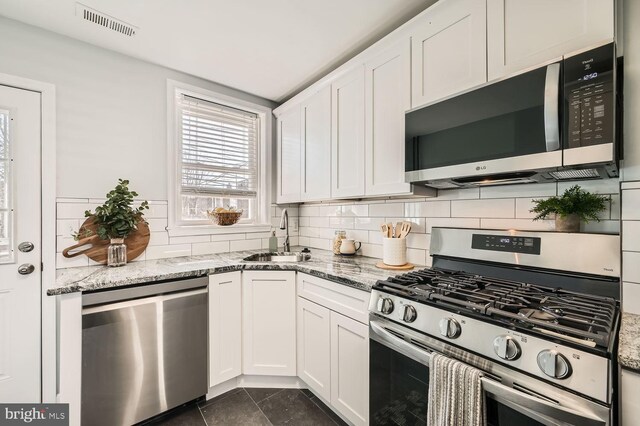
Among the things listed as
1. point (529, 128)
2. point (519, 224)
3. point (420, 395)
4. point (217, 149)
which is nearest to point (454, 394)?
point (420, 395)

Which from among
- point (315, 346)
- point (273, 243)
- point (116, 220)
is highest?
point (116, 220)

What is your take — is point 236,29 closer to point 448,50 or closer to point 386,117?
point 386,117

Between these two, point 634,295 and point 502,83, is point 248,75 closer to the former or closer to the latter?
point 502,83

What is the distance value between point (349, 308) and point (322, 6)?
5.78 feet

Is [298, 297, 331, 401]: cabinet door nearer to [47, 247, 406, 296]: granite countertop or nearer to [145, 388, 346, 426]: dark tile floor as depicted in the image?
[145, 388, 346, 426]: dark tile floor

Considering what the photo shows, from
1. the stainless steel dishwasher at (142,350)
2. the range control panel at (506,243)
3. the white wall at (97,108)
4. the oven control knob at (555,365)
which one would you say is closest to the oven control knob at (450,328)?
the oven control knob at (555,365)

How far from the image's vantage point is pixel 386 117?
176 cm

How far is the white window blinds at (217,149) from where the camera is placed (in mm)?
2453

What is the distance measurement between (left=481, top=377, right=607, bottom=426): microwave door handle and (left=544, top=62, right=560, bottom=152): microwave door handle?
861 millimetres

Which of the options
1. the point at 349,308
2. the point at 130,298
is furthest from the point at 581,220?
the point at 130,298

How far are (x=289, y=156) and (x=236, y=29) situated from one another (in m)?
1.11

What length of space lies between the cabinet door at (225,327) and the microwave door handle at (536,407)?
1566mm

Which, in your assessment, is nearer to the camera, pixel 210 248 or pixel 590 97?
pixel 590 97

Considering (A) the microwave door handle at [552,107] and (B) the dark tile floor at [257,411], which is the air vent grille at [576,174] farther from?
(B) the dark tile floor at [257,411]
